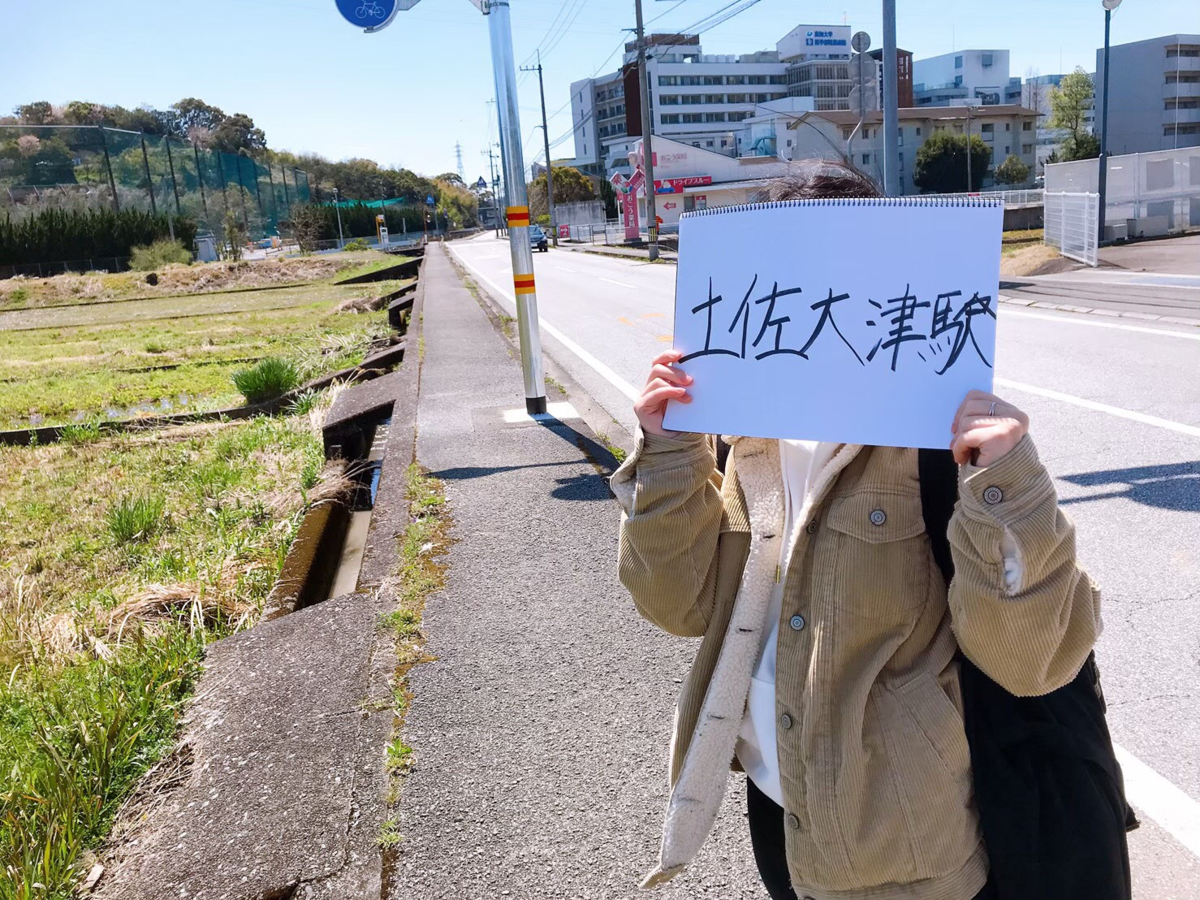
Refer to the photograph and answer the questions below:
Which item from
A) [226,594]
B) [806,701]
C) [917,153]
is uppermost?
[917,153]

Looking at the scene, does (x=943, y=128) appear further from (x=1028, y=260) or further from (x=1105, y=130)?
(x=1028, y=260)

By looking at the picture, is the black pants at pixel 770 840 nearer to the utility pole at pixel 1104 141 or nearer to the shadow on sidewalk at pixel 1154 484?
the shadow on sidewalk at pixel 1154 484

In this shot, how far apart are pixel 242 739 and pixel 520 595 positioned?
138 centimetres

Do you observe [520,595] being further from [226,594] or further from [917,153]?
[917,153]

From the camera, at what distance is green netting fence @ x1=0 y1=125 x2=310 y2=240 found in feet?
168

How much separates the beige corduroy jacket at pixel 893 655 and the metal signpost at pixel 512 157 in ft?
21.8

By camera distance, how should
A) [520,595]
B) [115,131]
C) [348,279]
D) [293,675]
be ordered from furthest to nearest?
[115,131] → [348,279] → [520,595] → [293,675]

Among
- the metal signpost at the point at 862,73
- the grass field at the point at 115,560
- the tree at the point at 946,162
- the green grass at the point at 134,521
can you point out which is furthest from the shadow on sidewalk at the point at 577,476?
the tree at the point at 946,162

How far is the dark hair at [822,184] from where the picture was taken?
61.7 inches

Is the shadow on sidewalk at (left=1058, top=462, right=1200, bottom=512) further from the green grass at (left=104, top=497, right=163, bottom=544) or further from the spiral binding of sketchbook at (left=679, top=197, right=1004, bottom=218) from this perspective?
the green grass at (left=104, top=497, right=163, bottom=544)

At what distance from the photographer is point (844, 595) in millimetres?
1408

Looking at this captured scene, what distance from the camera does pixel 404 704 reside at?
3293mm

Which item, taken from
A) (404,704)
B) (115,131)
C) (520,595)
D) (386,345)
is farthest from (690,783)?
(115,131)

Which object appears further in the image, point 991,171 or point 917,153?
point 991,171
